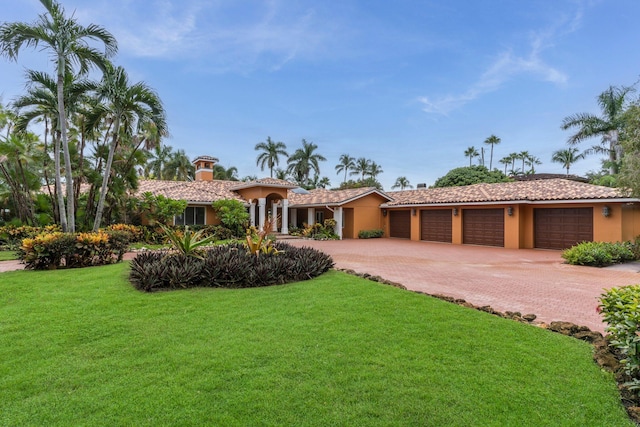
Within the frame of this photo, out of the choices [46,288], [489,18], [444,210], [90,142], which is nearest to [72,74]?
[90,142]

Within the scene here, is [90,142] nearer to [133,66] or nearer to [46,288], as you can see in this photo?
[133,66]

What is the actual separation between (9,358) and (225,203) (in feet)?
61.1

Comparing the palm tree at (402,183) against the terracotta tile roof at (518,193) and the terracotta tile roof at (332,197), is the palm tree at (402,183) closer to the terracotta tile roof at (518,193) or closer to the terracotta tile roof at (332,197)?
the terracotta tile roof at (332,197)

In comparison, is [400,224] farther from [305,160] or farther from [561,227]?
[305,160]

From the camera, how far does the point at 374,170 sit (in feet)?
198

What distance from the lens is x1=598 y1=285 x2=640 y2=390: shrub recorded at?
356 cm

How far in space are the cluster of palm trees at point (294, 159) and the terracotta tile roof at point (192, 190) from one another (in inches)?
695

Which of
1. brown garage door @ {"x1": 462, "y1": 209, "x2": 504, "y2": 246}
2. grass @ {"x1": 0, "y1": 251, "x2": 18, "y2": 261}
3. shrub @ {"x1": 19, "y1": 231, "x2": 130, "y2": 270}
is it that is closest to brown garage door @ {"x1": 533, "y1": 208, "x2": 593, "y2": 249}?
brown garage door @ {"x1": 462, "y1": 209, "x2": 504, "y2": 246}

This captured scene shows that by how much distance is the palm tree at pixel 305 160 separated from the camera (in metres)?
47.3

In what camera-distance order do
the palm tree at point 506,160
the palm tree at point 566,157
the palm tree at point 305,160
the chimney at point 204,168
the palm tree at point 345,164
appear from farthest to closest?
the palm tree at point 506,160, the palm tree at point 345,164, the palm tree at point 305,160, the palm tree at point 566,157, the chimney at point 204,168

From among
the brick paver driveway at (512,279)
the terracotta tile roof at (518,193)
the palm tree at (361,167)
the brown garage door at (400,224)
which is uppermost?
the palm tree at (361,167)

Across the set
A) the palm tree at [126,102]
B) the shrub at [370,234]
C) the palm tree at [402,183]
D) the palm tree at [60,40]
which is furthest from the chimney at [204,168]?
the palm tree at [402,183]

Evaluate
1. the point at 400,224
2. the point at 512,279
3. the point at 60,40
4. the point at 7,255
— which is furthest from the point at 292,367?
the point at 400,224

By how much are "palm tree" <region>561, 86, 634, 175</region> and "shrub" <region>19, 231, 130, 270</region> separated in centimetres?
2934
